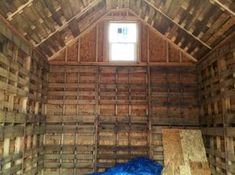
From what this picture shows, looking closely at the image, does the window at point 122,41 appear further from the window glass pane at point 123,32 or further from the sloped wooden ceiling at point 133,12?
the sloped wooden ceiling at point 133,12

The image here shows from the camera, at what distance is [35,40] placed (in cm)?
680

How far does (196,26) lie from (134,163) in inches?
157

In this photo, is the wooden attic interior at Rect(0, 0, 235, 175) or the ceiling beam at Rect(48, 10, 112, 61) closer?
the wooden attic interior at Rect(0, 0, 235, 175)

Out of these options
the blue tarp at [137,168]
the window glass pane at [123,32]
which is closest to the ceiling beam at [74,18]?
the window glass pane at [123,32]

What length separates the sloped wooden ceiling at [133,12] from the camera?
5582 millimetres

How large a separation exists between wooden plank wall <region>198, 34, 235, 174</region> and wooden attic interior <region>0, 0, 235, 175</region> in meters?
0.03

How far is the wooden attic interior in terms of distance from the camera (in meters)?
6.75

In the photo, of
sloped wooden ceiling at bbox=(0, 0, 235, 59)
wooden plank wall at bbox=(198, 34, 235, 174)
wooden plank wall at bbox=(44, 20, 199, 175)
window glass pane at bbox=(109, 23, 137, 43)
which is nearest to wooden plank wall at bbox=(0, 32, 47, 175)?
sloped wooden ceiling at bbox=(0, 0, 235, 59)

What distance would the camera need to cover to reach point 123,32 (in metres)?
8.68

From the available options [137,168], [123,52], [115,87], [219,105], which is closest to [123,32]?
[123,52]

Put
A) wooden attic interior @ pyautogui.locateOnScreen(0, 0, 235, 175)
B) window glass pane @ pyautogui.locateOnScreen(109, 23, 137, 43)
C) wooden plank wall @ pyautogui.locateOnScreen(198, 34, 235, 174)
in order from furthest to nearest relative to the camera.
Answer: window glass pane @ pyautogui.locateOnScreen(109, 23, 137, 43)
wooden attic interior @ pyautogui.locateOnScreen(0, 0, 235, 175)
wooden plank wall @ pyautogui.locateOnScreen(198, 34, 235, 174)

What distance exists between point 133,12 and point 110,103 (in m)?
3.00

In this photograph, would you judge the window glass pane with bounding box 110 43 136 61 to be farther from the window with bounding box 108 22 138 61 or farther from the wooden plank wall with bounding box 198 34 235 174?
the wooden plank wall with bounding box 198 34 235 174

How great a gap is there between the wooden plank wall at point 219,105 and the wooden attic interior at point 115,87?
0.09 feet
